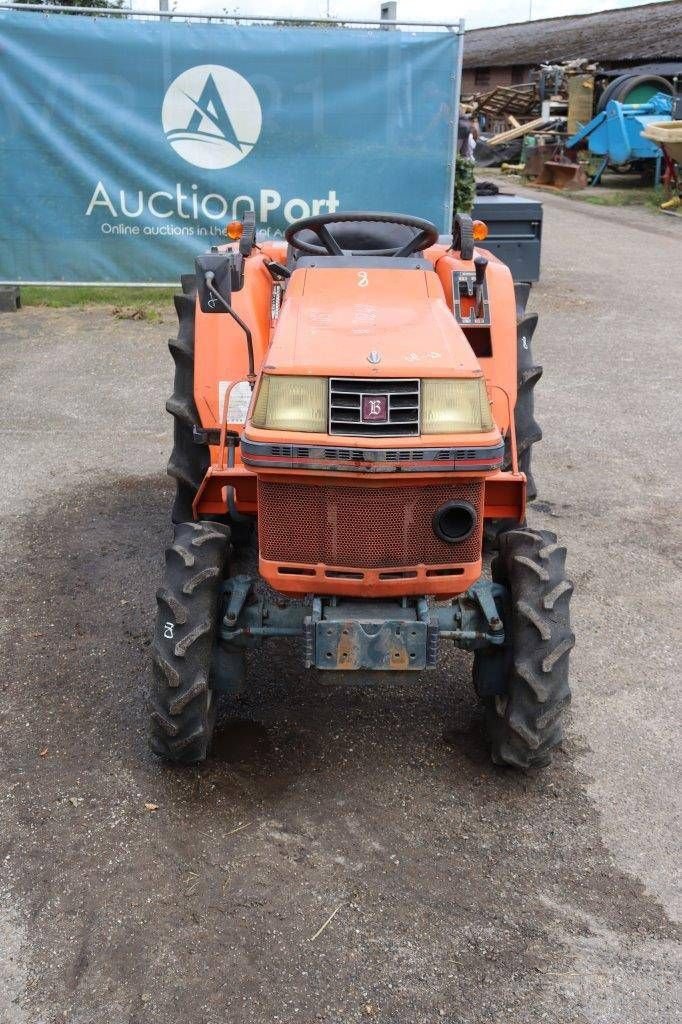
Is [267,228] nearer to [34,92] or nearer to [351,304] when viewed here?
[34,92]

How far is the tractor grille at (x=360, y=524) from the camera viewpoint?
308cm

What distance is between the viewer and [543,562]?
11.3 feet

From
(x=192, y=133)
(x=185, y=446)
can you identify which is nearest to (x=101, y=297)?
(x=192, y=133)

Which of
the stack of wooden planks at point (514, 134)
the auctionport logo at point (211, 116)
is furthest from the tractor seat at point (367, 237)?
the stack of wooden planks at point (514, 134)

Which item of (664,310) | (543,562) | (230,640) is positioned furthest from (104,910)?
(664,310)

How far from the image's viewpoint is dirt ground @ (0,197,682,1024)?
2.68 meters

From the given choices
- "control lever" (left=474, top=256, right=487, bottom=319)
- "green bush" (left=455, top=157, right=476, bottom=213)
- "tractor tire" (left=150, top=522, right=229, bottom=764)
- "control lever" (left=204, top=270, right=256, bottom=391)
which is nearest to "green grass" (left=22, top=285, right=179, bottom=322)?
"green bush" (left=455, top=157, right=476, bottom=213)

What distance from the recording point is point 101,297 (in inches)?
422

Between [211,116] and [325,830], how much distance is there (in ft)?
25.9

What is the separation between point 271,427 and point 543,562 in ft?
3.47

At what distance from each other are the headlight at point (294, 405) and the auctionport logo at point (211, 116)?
23.9 ft

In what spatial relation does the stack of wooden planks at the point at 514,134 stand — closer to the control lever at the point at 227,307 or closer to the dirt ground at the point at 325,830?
the dirt ground at the point at 325,830

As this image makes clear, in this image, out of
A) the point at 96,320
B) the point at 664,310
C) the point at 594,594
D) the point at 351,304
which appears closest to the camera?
the point at 351,304

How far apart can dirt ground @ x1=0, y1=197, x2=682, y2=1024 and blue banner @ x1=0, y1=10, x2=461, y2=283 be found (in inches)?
199
